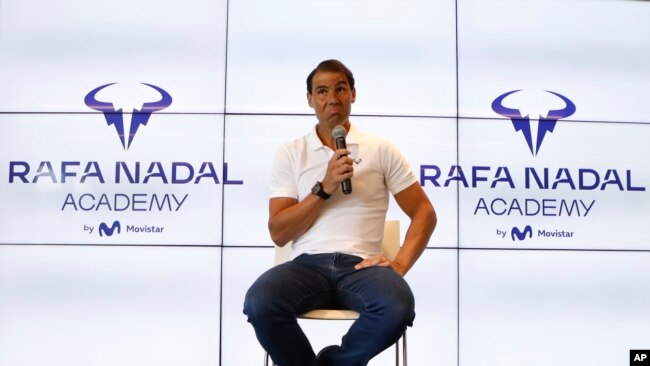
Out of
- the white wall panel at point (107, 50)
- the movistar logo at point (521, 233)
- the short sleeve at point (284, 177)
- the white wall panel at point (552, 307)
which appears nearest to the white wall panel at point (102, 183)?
the white wall panel at point (107, 50)

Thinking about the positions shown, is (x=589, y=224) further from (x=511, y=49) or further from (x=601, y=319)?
(x=511, y=49)

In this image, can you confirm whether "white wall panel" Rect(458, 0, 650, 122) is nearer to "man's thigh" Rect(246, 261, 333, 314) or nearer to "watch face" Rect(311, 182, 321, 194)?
"watch face" Rect(311, 182, 321, 194)

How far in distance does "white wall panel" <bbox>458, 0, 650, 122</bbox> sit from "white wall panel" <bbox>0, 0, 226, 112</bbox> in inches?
54.2

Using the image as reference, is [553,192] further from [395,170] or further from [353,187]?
[353,187]

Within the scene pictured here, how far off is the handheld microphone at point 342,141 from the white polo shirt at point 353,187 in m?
0.14

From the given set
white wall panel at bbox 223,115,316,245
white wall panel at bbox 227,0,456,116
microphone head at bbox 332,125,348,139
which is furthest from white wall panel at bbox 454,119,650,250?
microphone head at bbox 332,125,348,139

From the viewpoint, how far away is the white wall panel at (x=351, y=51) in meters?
3.77

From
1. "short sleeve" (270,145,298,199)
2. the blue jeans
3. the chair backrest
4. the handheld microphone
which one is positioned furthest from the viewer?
the chair backrest

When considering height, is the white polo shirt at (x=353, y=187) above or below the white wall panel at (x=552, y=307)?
above

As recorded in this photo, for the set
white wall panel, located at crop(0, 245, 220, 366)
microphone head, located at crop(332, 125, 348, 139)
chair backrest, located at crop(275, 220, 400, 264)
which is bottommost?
white wall panel, located at crop(0, 245, 220, 366)

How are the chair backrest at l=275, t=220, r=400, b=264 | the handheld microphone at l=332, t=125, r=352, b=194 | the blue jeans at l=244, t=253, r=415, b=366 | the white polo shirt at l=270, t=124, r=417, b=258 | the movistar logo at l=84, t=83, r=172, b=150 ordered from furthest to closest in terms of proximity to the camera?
the movistar logo at l=84, t=83, r=172, b=150, the chair backrest at l=275, t=220, r=400, b=264, the white polo shirt at l=270, t=124, r=417, b=258, the handheld microphone at l=332, t=125, r=352, b=194, the blue jeans at l=244, t=253, r=415, b=366

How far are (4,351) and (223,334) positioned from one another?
1.13m

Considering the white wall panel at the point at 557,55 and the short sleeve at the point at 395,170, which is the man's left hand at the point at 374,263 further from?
the white wall panel at the point at 557,55

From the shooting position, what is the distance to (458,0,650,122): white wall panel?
3.86 metres
